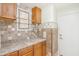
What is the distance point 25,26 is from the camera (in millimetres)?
1552

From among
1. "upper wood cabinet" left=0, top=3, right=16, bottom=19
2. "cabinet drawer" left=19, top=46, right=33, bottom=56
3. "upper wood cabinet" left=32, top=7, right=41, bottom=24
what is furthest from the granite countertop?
"upper wood cabinet" left=0, top=3, right=16, bottom=19

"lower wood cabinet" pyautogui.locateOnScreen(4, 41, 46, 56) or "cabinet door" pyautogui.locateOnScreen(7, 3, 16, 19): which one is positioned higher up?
"cabinet door" pyautogui.locateOnScreen(7, 3, 16, 19)

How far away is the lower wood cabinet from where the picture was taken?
4.93ft

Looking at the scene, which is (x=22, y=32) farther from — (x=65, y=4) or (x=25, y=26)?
(x=65, y=4)

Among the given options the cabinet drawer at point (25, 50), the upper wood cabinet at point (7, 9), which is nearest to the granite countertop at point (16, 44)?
the cabinet drawer at point (25, 50)

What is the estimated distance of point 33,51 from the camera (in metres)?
1.56

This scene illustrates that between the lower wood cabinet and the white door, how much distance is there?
0.23 metres

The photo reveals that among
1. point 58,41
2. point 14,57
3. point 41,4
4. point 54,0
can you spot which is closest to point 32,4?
point 41,4

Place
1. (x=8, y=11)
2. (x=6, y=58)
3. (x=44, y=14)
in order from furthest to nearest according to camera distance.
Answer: (x=8, y=11)
(x=44, y=14)
(x=6, y=58)

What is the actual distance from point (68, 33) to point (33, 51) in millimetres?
525

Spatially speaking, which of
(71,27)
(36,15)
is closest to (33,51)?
(36,15)

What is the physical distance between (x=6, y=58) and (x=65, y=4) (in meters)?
0.99

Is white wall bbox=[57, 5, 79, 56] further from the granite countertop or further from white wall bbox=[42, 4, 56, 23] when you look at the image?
the granite countertop

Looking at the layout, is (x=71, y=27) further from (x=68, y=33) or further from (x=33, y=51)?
(x=33, y=51)
